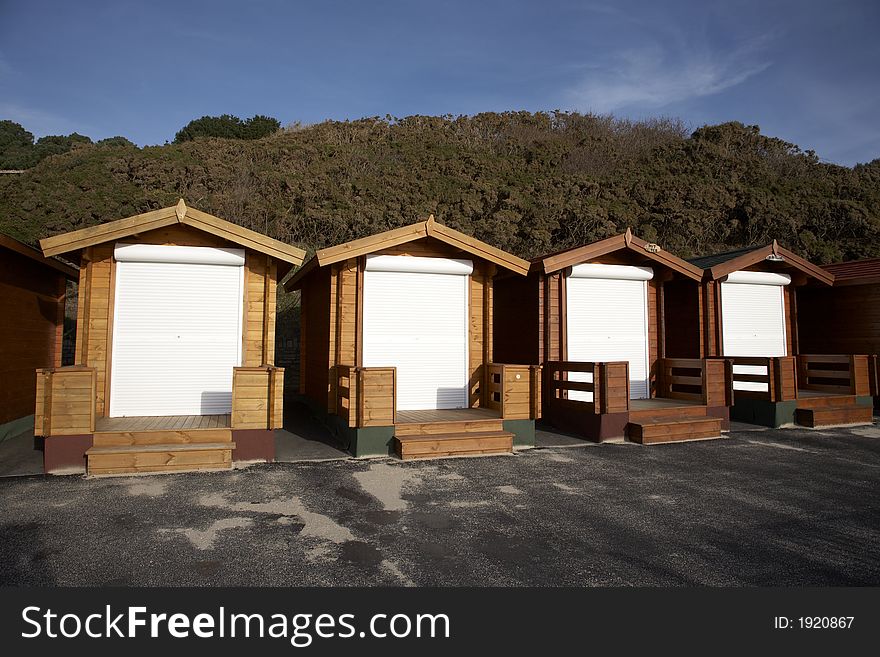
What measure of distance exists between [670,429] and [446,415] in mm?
3630

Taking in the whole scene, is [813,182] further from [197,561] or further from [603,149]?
[197,561]

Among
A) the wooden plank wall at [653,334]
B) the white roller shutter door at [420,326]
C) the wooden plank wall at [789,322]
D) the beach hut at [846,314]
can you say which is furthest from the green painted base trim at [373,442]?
the beach hut at [846,314]

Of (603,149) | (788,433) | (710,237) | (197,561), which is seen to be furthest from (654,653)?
(603,149)

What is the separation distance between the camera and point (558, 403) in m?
9.65

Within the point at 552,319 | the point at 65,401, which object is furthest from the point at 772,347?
the point at 65,401

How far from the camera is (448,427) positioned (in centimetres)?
775

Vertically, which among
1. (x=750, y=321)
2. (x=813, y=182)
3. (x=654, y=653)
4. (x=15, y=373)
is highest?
(x=813, y=182)

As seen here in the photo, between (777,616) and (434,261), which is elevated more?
(434,261)

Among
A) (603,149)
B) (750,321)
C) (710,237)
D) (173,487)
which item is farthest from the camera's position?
(603,149)

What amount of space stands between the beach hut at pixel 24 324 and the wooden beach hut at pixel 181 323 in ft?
3.57

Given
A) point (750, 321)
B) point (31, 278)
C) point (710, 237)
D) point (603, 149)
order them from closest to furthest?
1. point (31, 278)
2. point (750, 321)
3. point (710, 237)
4. point (603, 149)

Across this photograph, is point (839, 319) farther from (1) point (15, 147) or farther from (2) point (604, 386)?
(1) point (15, 147)

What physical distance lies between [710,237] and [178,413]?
24.4m

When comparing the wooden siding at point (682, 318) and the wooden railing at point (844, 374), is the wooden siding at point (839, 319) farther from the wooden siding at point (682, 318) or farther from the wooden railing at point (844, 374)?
the wooden siding at point (682, 318)
